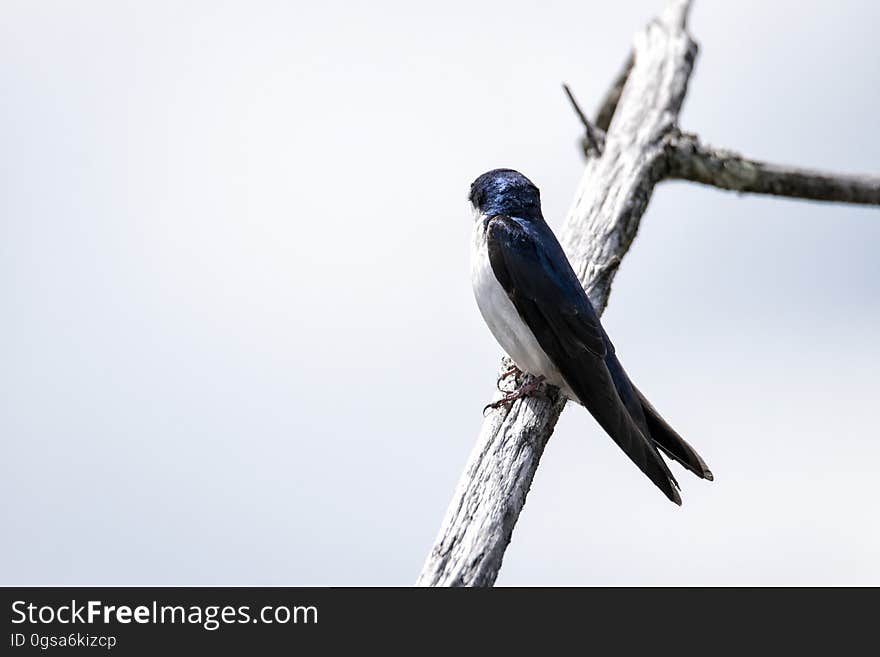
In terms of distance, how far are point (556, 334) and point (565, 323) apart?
85mm

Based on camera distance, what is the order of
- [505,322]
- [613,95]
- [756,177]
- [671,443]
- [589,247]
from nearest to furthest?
[671,443], [505,322], [589,247], [756,177], [613,95]

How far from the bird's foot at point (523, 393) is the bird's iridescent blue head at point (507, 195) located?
3.39 feet

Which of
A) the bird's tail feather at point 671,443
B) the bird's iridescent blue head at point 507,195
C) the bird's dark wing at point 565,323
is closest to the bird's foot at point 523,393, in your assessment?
the bird's dark wing at point 565,323

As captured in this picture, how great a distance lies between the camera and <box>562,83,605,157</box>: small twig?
308 inches

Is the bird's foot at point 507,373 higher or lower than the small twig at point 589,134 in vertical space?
lower

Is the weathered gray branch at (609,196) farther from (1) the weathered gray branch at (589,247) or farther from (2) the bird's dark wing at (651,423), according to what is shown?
(2) the bird's dark wing at (651,423)

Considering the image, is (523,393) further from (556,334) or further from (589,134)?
(589,134)

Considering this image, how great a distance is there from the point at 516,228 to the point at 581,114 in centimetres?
185

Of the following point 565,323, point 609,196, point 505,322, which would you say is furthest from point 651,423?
point 609,196

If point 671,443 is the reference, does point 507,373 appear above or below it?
above

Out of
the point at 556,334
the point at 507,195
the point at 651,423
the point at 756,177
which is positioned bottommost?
the point at 651,423

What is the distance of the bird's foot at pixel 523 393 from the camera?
5.98 meters

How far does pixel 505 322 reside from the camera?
20.6ft

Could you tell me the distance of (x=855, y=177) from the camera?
8234mm
